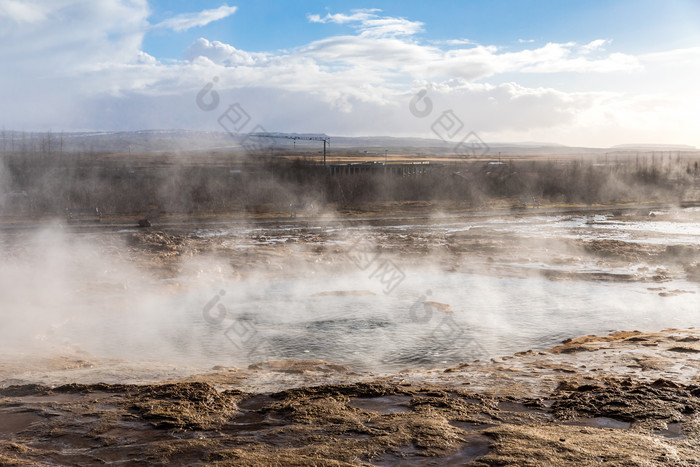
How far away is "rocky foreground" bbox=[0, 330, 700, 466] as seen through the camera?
4.81m

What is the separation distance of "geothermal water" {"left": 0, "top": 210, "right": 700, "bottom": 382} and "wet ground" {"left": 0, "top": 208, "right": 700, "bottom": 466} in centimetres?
7

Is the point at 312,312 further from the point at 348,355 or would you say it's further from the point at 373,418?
the point at 373,418

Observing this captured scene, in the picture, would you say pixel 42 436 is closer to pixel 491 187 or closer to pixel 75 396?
pixel 75 396

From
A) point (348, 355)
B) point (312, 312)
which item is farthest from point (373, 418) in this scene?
point (312, 312)

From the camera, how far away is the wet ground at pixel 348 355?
200 inches

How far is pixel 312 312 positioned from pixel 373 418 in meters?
5.94

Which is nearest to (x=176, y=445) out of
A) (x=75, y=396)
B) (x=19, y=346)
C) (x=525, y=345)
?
(x=75, y=396)

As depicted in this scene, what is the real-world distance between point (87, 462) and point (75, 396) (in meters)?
1.89

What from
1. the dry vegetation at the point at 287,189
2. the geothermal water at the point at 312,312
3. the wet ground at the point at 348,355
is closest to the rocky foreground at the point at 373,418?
the wet ground at the point at 348,355

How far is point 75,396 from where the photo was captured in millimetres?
6406

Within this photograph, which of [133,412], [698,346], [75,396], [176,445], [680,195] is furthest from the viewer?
[680,195]

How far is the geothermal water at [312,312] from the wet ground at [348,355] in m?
0.07

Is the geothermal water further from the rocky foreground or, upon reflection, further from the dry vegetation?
the dry vegetation

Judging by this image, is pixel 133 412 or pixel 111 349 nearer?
pixel 133 412
